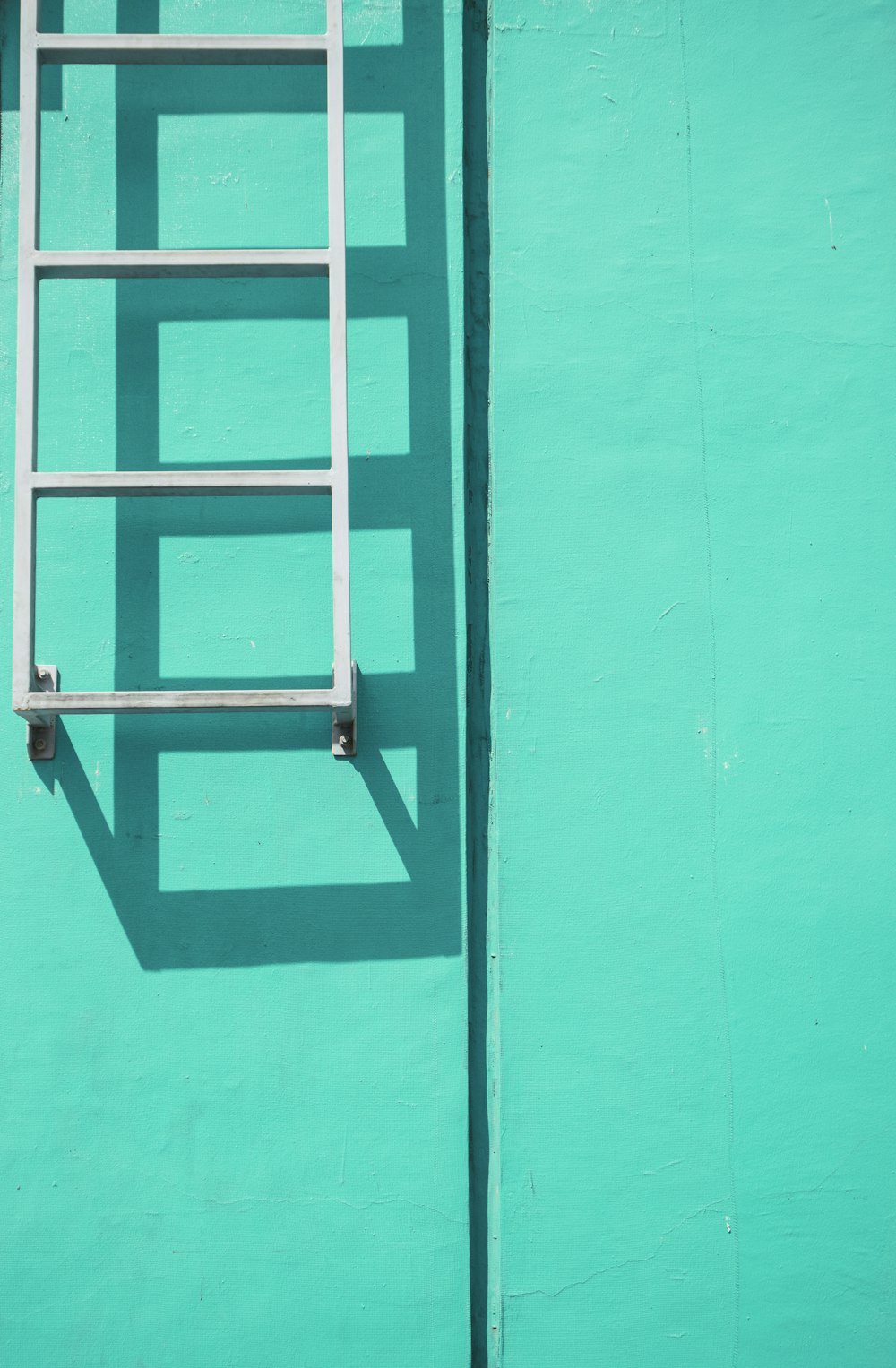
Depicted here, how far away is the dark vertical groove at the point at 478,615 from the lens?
1741mm

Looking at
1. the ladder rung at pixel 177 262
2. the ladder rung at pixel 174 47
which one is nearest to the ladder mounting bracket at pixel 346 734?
the ladder rung at pixel 177 262

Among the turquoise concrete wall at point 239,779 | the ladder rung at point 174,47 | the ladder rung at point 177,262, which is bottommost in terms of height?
the turquoise concrete wall at point 239,779

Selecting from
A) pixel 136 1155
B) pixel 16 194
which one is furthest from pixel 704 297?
pixel 136 1155

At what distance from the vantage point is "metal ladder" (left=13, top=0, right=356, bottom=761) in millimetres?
1634

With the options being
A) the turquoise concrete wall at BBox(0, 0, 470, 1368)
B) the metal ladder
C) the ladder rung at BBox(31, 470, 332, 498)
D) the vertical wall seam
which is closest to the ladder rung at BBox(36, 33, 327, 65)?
the metal ladder

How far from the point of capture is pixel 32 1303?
1683mm

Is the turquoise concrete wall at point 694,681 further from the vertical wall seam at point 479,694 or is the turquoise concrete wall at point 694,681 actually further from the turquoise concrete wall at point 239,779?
the turquoise concrete wall at point 239,779

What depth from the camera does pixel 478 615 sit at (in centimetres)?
187

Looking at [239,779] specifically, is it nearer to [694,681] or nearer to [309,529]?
[309,529]

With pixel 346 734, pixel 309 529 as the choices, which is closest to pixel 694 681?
pixel 346 734

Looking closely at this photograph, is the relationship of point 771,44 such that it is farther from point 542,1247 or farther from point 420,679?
point 542,1247

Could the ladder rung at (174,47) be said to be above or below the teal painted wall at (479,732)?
above

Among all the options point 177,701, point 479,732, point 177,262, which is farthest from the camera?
point 479,732

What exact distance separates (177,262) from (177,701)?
74 cm
